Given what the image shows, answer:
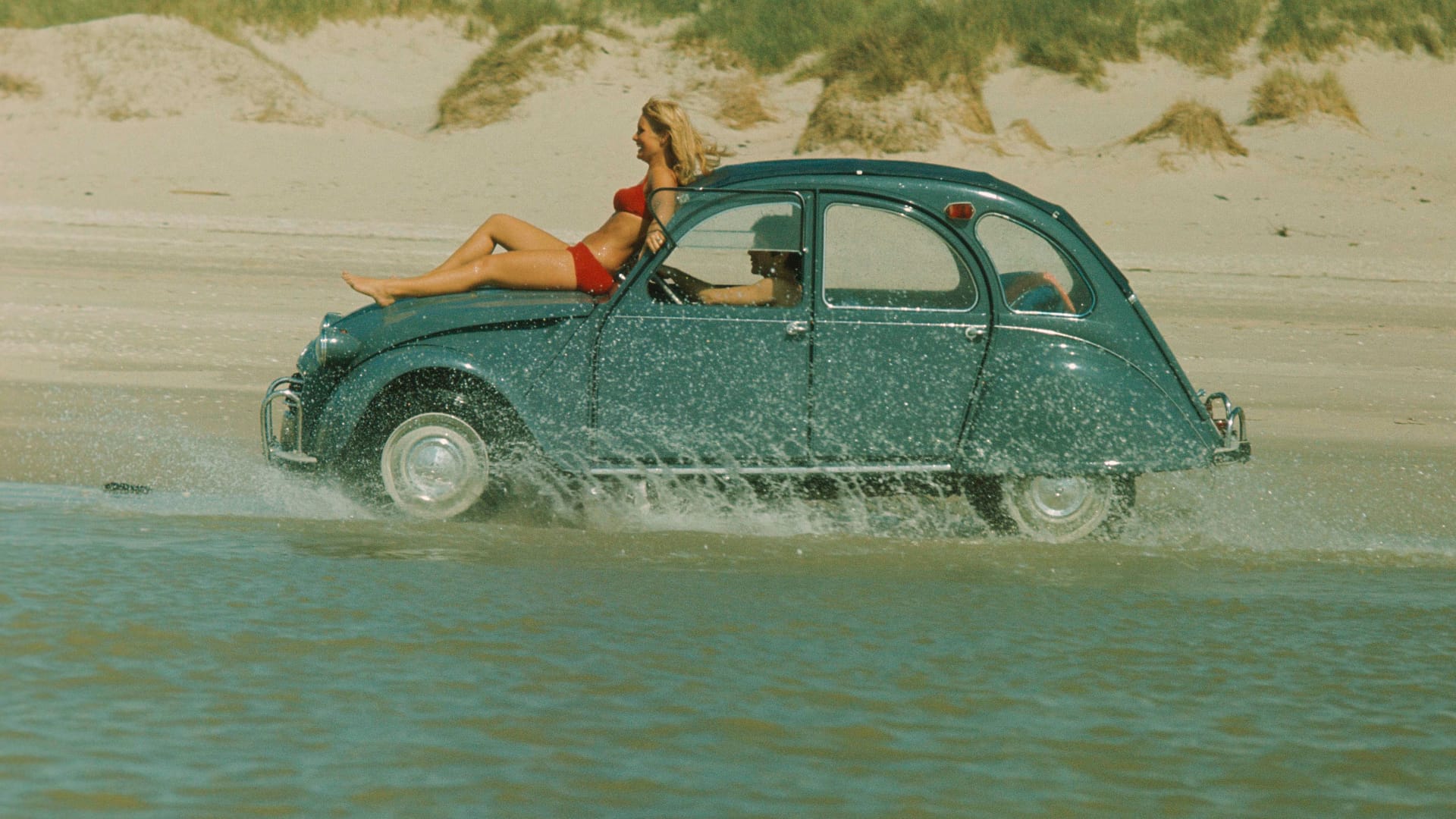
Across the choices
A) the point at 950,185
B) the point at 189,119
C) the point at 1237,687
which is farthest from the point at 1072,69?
the point at 1237,687

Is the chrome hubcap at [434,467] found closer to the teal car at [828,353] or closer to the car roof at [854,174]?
the teal car at [828,353]

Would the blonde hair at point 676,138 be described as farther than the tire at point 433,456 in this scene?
Yes

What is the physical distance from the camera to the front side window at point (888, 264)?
23.0ft

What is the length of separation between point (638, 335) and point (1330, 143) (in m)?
18.0

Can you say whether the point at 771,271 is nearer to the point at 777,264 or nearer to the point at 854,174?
the point at 777,264

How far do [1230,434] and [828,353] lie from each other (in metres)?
1.56

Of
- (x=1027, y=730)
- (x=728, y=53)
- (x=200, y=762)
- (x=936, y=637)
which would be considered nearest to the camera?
(x=200, y=762)

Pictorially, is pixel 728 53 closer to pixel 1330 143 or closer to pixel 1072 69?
pixel 1072 69

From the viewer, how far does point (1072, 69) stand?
27734mm

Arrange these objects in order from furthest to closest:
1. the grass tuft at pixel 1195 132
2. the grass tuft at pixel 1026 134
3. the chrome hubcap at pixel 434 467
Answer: the grass tuft at pixel 1026 134
the grass tuft at pixel 1195 132
the chrome hubcap at pixel 434 467

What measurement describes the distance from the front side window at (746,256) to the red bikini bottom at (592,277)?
0.23 metres

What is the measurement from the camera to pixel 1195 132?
2248 cm

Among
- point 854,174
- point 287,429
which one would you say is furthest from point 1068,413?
point 287,429

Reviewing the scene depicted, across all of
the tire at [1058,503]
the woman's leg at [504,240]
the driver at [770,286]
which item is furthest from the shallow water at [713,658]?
the woman's leg at [504,240]
